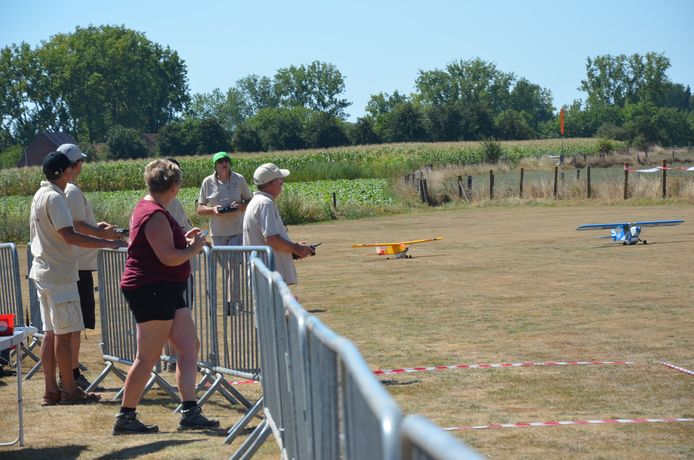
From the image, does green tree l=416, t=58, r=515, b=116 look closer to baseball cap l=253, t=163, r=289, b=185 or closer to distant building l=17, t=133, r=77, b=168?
distant building l=17, t=133, r=77, b=168

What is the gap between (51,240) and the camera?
8.33 m

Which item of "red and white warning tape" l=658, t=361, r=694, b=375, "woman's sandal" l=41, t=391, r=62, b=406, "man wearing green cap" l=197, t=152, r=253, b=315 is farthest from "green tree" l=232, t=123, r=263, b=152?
"woman's sandal" l=41, t=391, r=62, b=406

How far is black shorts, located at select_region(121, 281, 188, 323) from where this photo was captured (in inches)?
283

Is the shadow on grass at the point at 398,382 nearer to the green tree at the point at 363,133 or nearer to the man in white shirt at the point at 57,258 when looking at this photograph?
the man in white shirt at the point at 57,258

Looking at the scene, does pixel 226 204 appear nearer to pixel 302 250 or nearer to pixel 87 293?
pixel 87 293

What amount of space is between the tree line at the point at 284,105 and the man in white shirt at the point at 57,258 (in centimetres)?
10290

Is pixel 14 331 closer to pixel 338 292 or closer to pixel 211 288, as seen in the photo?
pixel 211 288

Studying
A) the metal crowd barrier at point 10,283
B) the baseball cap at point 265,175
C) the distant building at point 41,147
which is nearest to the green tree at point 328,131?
the distant building at point 41,147

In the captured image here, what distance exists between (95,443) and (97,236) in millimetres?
2094

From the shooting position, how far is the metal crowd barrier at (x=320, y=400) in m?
2.35

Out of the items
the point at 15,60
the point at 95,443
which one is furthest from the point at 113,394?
the point at 15,60

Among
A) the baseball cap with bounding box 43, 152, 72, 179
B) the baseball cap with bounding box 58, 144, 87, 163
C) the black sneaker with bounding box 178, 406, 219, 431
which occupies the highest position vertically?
the baseball cap with bounding box 58, 144, 87, 163

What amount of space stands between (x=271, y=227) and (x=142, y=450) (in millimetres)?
2140

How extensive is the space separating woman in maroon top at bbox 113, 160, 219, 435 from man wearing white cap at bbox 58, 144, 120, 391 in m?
1.56
